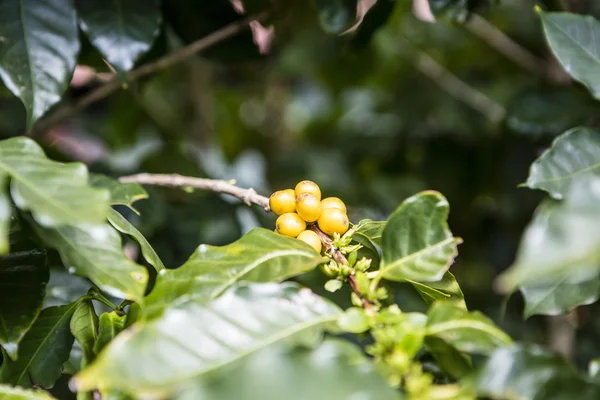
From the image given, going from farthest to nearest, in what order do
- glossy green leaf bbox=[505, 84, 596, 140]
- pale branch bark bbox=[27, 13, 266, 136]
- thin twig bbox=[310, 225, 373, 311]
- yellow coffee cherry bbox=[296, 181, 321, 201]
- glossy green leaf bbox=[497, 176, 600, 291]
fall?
glossy green leaf bbox=[505, 84, 596, 140] < pale branch bark bbox=[27, 13, 266, 136] < yellow coffee cherry bbox=[296, 181, 321, 201] < thin twig bbox=[310, 225, 373, 311] < glossy green leaf bbox=[497, 176, 600, 291]

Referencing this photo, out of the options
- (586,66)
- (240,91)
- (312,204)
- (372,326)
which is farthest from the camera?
(240,91)

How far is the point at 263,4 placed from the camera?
1.00 metres

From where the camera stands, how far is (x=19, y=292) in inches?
22.9

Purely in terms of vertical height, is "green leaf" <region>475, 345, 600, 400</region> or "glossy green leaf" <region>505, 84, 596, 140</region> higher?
"green leaf" <region>475, 345, 600, 400</region>

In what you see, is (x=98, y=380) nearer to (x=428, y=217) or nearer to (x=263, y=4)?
(x=428, y=217)

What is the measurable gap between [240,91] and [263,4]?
1.24 meters

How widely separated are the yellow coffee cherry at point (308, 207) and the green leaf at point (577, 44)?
40 centimetres

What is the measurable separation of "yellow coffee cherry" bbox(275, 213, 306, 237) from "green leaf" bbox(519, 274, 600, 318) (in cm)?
27

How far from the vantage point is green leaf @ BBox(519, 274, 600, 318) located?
0.60 m

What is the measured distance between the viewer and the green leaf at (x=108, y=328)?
0.54m

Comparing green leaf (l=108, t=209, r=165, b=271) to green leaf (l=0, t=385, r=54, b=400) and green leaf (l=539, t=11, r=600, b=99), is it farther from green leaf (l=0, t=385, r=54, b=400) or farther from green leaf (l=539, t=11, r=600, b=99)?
green leaf (l=539, t=11, r=600, b=99)

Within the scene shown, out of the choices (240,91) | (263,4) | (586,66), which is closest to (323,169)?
(240,91)

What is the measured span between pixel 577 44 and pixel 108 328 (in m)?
0.71

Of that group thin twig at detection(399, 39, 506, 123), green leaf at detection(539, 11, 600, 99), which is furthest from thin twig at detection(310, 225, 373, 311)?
thin twig at detection(399, 39, 506, 123)
